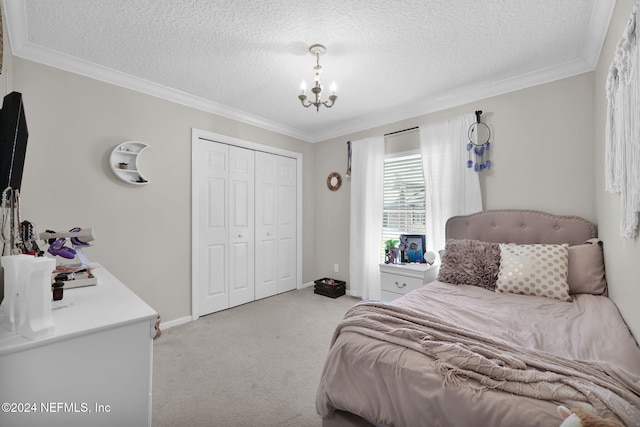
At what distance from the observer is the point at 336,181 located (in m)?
4.31

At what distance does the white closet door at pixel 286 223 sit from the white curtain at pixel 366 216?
95 centimetres

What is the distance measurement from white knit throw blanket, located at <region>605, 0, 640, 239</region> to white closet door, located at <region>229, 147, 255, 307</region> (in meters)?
3.41

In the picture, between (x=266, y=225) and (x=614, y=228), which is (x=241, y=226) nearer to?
(x=266, y=225)

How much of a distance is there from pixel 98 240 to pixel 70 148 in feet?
2.70

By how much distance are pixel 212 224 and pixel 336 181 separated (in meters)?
1.90

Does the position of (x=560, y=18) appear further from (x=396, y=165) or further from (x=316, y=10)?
(x=396, y=165)

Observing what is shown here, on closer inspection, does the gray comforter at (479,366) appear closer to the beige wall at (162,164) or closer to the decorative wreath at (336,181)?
the beige wall at (162,164)

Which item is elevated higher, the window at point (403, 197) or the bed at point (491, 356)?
the window at point (403, 197)

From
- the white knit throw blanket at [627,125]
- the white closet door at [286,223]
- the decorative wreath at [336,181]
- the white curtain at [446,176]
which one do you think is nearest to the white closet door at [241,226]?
the white closet door at [286,223]

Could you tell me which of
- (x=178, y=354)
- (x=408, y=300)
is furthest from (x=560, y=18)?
(x=178, y=354)

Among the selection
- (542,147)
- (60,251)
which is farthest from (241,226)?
(542,147)

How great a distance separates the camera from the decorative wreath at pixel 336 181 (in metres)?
4.28

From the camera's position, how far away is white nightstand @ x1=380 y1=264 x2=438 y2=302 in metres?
2.91

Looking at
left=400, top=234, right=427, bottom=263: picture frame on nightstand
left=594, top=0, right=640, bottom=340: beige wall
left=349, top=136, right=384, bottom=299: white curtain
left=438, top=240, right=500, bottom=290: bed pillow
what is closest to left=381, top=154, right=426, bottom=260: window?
left=349, top=136, right=384, bottom=299: white curtain
